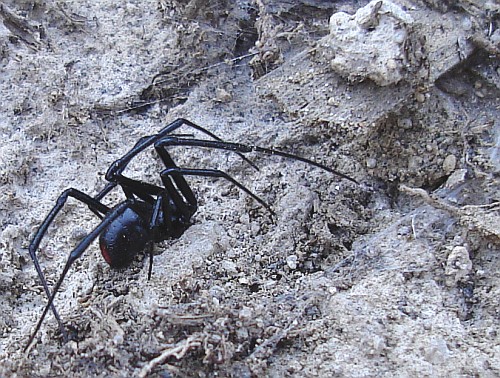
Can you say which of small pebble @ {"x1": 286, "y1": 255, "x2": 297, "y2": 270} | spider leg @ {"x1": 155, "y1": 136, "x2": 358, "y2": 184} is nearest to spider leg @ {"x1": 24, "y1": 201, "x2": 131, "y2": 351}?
spider leg @ {"x1": 155, "y1": 136, "x2": 358, "y2": 184}

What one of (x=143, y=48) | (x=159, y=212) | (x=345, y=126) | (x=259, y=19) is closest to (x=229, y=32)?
(x=259, y=19)

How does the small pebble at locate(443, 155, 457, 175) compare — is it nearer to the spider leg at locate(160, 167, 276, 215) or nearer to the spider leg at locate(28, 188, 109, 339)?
the spider leg at locate(160, 167, 276, 215)

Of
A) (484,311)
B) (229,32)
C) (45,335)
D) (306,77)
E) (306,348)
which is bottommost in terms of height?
(484,311)

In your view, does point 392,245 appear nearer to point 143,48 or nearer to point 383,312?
point 383,312

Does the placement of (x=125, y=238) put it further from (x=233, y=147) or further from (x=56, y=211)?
(x=233, y=147)

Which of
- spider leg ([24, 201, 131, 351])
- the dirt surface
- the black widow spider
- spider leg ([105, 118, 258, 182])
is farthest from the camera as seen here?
spider leg ([105, 118, 258, 182])

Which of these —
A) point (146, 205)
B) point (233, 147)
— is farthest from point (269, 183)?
point (146, 205)
